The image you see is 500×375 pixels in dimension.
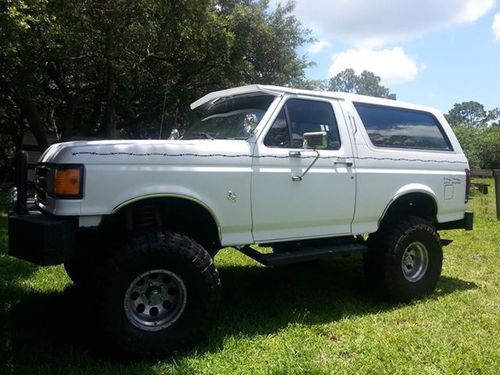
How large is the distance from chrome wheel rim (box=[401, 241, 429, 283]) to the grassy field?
0.32m

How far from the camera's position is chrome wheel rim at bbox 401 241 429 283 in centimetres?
543

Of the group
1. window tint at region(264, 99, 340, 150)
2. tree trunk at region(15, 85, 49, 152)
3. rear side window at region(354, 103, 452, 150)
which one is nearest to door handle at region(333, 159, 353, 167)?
window tint at region(264, 99, 340, 150)

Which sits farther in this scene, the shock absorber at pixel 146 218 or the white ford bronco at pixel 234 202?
the shock absorber at pixel 146 218

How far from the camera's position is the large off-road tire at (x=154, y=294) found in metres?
3.50

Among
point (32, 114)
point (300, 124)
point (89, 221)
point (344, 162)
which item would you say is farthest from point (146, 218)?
point (32, 114)

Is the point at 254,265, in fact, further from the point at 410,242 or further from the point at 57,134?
the point at 57,134

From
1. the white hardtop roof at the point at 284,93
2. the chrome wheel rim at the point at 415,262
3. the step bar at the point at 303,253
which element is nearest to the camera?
the step bar at the point at 303,253

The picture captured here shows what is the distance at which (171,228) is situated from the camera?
13.8 feet

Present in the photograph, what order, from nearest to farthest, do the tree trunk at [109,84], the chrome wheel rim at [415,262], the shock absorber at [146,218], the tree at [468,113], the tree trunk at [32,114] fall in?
the shock absorber at [146,218], the chrome wheel rim at [415,262], the tree trunk at [109,84], the tree trunk at [32,114], the tree at [468,113]

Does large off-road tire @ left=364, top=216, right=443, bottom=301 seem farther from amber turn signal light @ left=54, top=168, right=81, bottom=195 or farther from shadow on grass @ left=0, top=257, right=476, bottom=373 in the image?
amber turn signal light @ left=54, top=168, right=81, bottom=195

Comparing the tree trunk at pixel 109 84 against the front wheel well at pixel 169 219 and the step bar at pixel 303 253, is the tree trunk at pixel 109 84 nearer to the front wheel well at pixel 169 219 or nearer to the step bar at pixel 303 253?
the front wheel well at pixel 169 219

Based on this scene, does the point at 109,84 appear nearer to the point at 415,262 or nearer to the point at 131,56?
the point at 131,56

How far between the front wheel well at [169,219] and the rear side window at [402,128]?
209 cm

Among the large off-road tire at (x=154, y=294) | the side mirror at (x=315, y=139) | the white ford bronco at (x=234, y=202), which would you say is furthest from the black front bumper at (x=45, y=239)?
the side mirror at (x=315, y=139)
